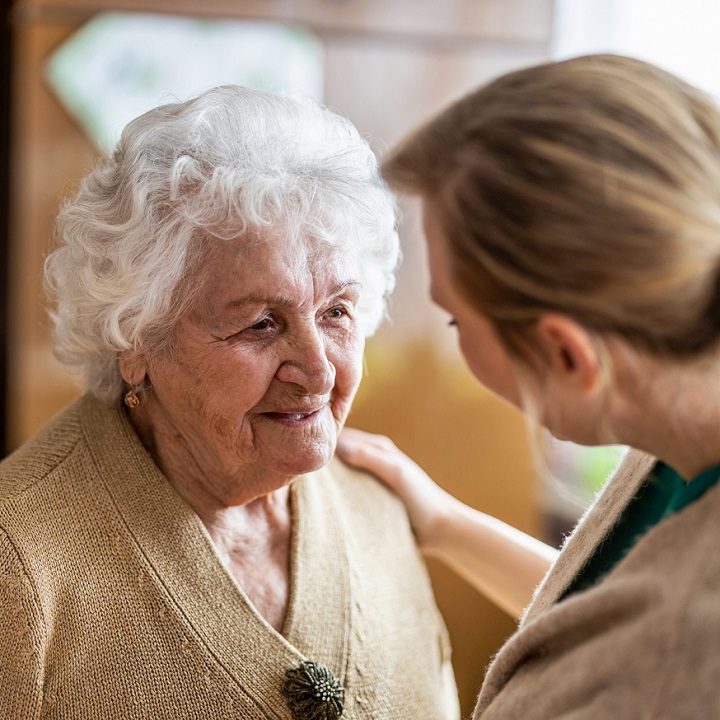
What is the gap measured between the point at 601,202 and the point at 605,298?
0.08 metres

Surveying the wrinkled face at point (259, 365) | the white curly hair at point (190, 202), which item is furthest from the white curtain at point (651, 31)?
the wrinkled face at point (259, 365)

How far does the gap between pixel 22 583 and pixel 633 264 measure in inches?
35.9

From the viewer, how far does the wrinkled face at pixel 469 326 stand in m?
0.86

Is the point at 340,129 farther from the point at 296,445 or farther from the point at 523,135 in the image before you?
the point at 523,135

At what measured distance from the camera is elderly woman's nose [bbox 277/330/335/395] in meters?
1.31

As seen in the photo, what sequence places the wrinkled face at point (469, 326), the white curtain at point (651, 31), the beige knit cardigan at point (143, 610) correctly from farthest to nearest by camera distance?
the white curtain at point (651, 31), the beige knit cardigan at point (143, 610), the wrinkled face at point (469, 326)

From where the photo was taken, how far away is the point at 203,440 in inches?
53.3

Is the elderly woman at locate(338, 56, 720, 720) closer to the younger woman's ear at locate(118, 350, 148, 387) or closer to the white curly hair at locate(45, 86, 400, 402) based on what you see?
the white curly hair at locate(45, 86, 400, 402)

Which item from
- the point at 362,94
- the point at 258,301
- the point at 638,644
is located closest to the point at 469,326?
the point at 638,644

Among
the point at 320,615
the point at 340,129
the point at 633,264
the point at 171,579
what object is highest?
the point at 633,264

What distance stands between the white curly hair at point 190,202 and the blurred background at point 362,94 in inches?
56.0

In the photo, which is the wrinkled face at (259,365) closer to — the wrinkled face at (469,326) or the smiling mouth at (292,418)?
the smiling mouth at (292,418)

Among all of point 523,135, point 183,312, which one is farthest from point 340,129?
point 523,135

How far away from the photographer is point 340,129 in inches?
55.0
